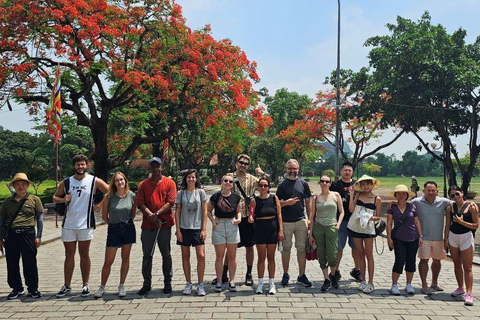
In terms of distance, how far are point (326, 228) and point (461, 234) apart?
5.72 ft

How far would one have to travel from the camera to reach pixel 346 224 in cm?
620

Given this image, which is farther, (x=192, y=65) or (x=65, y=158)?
(x=65, y=158)

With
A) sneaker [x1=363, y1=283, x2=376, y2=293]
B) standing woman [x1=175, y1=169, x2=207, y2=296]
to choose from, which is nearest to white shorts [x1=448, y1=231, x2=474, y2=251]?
sneaker [x1=363, y1=283, x2=376, y2=293]

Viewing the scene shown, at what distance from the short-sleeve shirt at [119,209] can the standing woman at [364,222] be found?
10.3 feet

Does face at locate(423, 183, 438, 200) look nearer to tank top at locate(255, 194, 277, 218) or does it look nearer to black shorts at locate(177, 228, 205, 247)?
tank top at locate(255, 194, 277, 218)

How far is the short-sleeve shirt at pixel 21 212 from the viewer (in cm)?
528

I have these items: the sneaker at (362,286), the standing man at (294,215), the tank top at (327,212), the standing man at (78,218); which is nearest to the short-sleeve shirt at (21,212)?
the standing man at (78,218)

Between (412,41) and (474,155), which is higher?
(412,41)


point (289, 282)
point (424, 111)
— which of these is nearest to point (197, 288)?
point (289, 282)

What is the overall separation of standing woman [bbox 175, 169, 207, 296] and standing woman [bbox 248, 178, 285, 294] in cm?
70

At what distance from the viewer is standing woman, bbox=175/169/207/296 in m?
5.38

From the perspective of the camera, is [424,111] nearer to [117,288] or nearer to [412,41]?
[412,41]

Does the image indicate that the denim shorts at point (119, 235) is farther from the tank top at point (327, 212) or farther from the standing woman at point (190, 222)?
the tank top at point (327, 212)

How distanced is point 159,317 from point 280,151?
40895 mm
